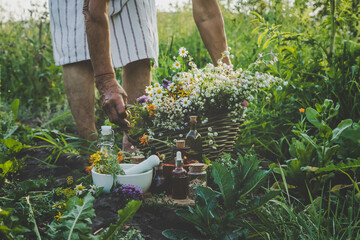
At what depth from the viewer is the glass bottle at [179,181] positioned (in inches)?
69.5

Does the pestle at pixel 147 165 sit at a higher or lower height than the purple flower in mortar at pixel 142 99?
lower

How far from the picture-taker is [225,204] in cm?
151

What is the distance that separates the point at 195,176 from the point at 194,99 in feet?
1.57

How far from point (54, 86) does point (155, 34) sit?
7.06ft

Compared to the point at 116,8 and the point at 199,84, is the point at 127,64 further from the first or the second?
the point at 199,84

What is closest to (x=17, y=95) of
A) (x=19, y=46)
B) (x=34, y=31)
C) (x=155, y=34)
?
(x=19, y=46)

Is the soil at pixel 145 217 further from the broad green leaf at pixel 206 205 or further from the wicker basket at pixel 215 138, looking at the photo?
the wicker basket at pixel 215 138

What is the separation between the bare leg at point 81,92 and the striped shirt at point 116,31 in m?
0.08

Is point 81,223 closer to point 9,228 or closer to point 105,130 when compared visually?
point 9,228

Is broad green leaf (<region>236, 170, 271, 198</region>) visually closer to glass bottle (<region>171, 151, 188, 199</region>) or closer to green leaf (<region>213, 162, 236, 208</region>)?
green leaf (<region>213, 162, 236, 208</region>)

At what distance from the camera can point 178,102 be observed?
2080mm

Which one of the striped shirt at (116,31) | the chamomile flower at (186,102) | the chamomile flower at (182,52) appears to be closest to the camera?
the chamomile flower at (186,102)

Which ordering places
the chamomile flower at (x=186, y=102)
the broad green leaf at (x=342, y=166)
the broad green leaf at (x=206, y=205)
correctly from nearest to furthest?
the broad green leaf at (x=206, y=205), the broad green leaf at (x=342, y=166), the chamomile flower at (x=186, y=102)

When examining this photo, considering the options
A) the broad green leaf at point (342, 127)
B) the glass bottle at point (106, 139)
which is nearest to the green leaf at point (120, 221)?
the glass bottle at point (106, 139)
